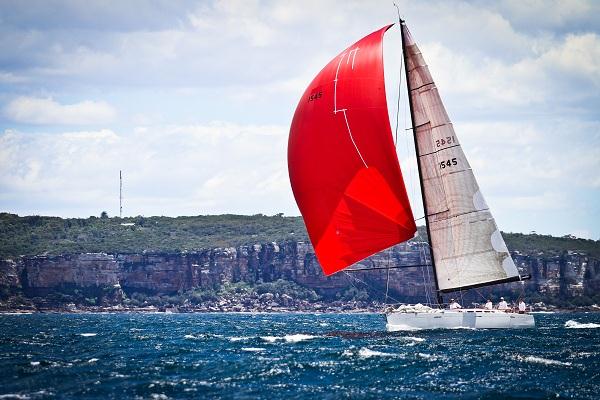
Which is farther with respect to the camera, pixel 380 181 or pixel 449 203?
pixel 449 203

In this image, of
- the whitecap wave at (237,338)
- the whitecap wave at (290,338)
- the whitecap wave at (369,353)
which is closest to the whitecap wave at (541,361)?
the whitecap wave at (369,353)

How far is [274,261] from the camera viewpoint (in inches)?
7446

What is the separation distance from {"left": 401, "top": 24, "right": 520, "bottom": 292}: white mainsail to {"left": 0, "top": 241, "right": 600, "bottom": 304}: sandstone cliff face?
100 metres

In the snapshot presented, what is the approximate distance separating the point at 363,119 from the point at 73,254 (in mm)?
129346

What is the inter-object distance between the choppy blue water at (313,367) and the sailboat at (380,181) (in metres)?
4.29

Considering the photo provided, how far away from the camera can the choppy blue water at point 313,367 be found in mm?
36125

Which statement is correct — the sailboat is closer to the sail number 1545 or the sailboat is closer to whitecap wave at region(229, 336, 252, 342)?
the sail number 1545

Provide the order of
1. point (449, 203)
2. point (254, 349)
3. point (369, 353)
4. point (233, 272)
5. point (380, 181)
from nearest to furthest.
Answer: point (369, 353) < point (254, 349) < point (380, 181) < point (449, 203) < point (233, 272)

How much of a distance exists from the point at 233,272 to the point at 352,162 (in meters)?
133

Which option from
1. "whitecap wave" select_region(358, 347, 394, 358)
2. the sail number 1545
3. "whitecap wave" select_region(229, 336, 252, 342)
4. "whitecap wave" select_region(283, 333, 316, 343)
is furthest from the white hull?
"whitecap wave" select_region(358, 347, 394, 358)

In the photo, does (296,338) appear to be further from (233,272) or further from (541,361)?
(233,272)

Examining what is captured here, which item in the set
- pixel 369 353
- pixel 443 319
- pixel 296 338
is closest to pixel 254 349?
pixel 369 353

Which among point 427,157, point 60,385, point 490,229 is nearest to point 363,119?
point 427,157

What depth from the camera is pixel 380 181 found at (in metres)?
56.7
